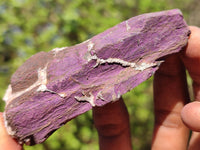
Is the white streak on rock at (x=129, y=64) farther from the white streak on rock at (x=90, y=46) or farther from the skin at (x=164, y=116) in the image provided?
the skin at (x=164, y=116)

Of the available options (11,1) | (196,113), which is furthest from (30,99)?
(11,1)

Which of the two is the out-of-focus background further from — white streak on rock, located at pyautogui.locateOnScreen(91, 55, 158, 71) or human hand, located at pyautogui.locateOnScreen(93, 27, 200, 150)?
white streak on rock, located at pyautogui.locateOnScreen(91, 55, 158, 71)

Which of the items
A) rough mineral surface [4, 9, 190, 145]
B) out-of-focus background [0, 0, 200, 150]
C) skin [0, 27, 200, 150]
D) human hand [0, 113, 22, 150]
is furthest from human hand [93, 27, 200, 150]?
human hand [0, 113, 22, 150]

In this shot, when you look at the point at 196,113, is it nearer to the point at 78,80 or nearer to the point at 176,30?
the point at 176,30

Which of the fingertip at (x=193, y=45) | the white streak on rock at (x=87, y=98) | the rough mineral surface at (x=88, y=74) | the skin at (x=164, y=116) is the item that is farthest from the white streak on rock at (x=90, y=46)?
the fingertip at (x=193, y=45)

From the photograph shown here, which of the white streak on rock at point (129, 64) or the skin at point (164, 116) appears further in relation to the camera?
the skin at point (164, 116)

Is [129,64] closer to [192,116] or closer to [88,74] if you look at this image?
[88,74]

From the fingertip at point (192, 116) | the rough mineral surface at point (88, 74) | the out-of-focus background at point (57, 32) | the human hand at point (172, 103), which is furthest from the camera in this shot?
the out-of-focus background at point (57, 32)
